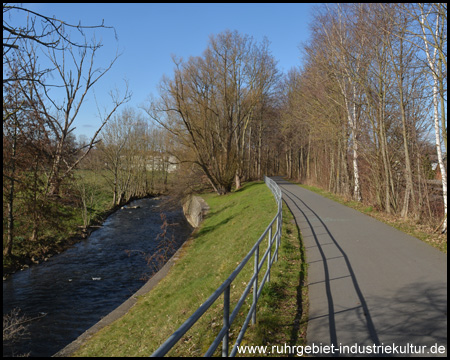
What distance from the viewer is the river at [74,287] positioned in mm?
9402

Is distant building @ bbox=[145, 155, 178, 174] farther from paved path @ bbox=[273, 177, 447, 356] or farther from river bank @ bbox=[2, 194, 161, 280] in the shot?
paved path @ bbox=[273, 177, 447, 356]

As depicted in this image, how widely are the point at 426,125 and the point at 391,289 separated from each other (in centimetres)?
1023

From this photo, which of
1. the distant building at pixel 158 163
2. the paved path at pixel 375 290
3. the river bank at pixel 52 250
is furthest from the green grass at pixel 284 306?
the distant building at pixel 158 163

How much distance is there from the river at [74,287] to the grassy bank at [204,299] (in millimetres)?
1485

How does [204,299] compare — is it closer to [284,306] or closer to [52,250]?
[284,306]

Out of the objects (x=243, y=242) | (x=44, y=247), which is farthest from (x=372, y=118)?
(x=44, y=247)

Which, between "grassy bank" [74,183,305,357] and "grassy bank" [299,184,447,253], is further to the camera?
"grassy bank" [299,184,447,253]

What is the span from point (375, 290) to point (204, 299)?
14.2ft

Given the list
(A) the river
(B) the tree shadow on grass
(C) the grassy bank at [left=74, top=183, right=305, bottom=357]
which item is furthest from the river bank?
(B) the tree shadow on grass

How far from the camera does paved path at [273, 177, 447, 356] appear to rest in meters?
4.72

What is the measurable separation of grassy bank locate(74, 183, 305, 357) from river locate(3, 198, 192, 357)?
4.87 ft

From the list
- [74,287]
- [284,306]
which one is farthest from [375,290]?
[74,287]

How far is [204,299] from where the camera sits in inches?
348

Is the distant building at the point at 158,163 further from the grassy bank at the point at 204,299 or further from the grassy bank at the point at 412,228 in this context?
the grassy bank at the point at 412,228
